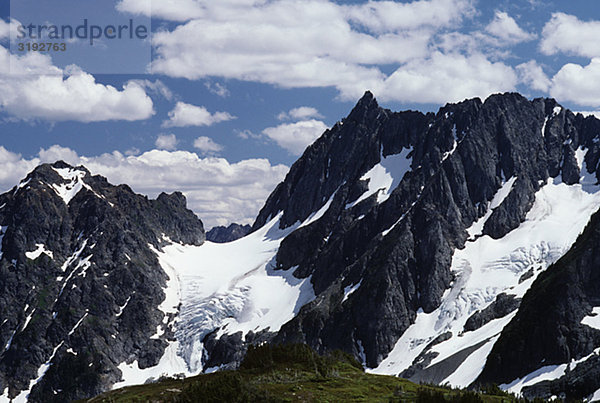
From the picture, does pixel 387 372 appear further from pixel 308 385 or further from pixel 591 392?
pixel 308 385

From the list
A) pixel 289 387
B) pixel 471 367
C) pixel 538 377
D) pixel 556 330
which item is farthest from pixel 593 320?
pixel 289 387

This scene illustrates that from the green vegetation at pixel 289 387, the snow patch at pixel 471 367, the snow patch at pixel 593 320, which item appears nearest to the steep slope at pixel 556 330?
the snow patch at pixel 593 320

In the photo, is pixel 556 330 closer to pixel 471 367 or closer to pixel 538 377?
pixel 538 377

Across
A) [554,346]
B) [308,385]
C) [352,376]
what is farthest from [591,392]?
[308,385]

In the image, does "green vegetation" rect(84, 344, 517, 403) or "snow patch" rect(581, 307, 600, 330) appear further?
"snow patch" rect(581, 307, 600, 330)

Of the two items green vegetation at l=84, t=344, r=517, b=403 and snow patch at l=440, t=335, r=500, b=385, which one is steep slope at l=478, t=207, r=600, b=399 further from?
green vegetation at l=84, t=344, r=517, b=403

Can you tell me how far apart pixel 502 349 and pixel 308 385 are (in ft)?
345

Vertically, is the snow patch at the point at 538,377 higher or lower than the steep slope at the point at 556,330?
lower

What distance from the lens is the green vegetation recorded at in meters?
60.6

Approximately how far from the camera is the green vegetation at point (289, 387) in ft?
199

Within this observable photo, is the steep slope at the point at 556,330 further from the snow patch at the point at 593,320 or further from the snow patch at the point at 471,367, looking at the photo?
the snow patch at the point at 471,367

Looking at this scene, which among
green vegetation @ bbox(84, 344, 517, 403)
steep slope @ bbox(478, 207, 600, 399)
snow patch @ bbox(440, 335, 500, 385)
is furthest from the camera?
snow patch @ bbox(440, 335, 500, 385)

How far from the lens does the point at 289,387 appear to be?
231ft

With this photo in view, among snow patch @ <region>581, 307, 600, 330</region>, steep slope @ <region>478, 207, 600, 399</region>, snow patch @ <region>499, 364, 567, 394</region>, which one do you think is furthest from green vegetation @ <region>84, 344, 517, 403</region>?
snow patch @ <region>581, 307, 600, 330</region>
